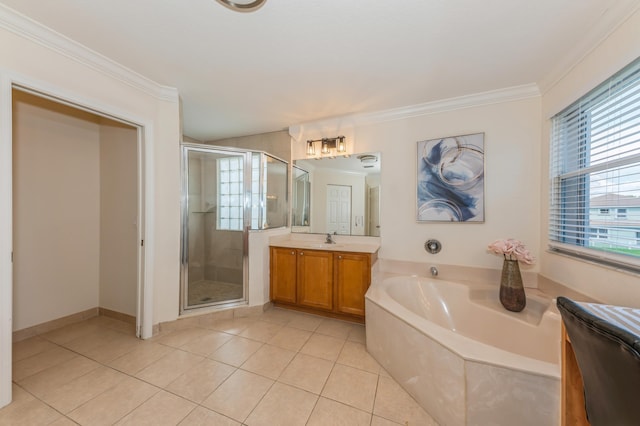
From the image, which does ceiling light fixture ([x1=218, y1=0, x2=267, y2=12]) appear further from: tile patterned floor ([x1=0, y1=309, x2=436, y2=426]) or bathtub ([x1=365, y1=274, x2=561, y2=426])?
tile patterned floor ([x1=0, y1=309, x2=436, y2=426])

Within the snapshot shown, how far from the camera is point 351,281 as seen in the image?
8.01 ft

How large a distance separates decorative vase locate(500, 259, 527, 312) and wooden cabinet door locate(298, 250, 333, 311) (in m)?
1.57

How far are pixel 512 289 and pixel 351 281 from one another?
138 cm

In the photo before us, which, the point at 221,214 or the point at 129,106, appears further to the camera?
the point at 221,214

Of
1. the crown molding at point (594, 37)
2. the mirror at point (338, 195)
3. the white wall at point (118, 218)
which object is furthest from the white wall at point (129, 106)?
the crown molding at point (594, 37)

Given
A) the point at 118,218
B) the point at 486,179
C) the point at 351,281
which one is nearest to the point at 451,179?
the point at 486,179

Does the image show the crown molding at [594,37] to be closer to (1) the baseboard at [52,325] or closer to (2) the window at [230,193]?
(2) the window at [230,193]

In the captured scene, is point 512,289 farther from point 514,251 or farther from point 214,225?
point 214,225

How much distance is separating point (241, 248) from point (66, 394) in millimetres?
1654

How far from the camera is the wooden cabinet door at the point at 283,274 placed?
8.87 feet

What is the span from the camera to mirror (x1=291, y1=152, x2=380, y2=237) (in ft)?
9.23

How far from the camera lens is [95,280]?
263 cm

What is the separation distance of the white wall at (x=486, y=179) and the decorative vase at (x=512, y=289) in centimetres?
45

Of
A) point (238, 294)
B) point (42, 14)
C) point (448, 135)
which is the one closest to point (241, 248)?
point (238, 294)
